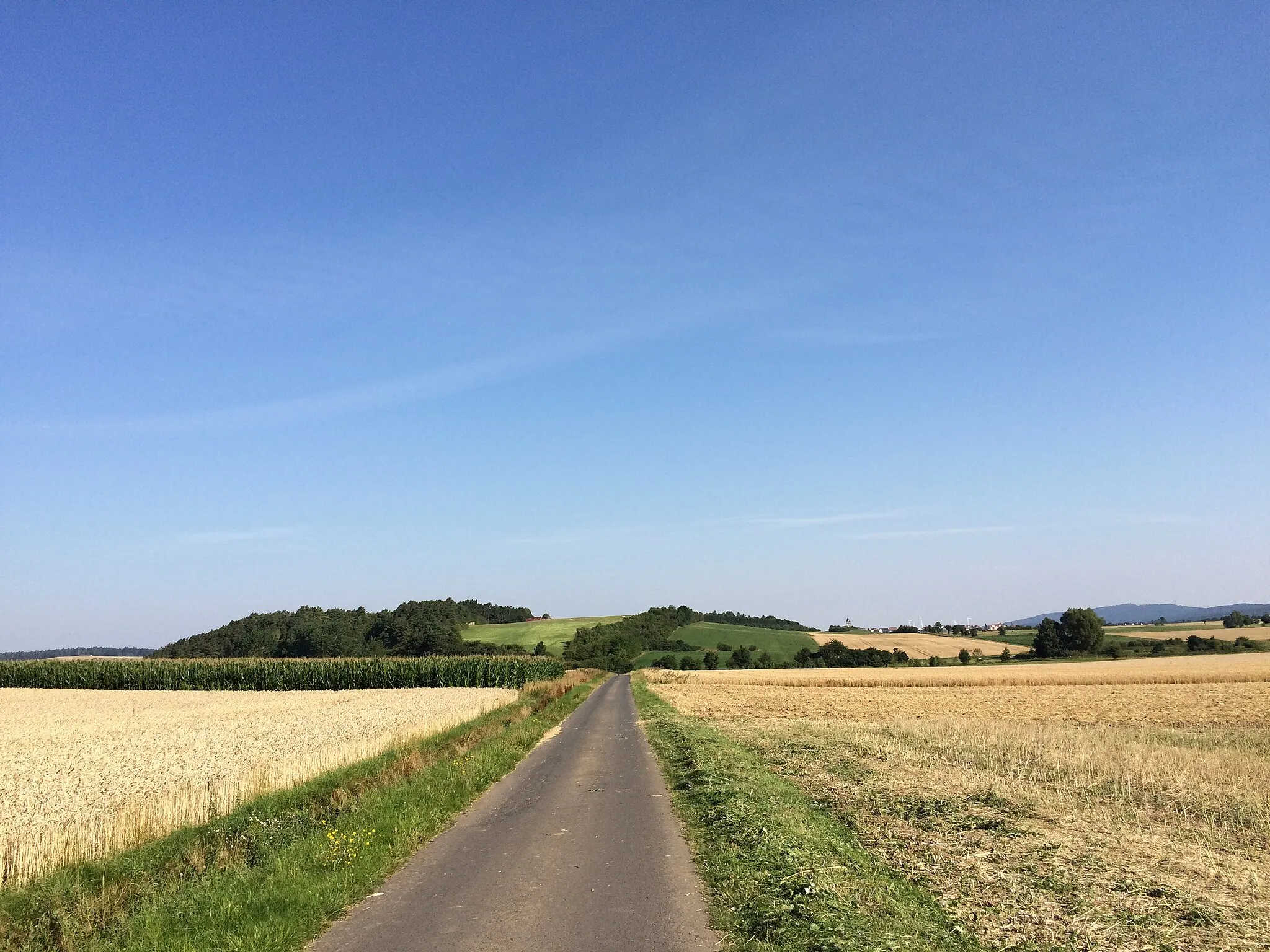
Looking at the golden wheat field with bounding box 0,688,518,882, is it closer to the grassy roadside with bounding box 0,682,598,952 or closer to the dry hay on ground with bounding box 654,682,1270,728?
the grassy roadside with bounding box 0,682,598,952

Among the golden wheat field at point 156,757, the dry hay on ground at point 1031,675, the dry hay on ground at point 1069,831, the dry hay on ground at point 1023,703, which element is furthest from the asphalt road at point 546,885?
the dry hay on ground at point 1031,675

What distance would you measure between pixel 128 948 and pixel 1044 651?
147671 millimetres

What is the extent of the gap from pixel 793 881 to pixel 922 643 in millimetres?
148282

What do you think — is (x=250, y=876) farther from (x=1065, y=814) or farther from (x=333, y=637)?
(x=333, y=637)

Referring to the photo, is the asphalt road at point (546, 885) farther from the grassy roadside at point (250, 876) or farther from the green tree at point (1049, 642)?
the green tree at point (1049, 642)

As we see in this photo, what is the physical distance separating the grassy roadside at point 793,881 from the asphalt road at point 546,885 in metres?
0.47

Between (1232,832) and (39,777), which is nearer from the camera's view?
(1232,832)

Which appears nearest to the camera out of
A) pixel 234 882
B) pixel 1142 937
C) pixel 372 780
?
pixel 1142 937

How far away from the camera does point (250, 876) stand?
36.5 ft

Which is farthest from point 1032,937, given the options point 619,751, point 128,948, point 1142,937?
point 619,751

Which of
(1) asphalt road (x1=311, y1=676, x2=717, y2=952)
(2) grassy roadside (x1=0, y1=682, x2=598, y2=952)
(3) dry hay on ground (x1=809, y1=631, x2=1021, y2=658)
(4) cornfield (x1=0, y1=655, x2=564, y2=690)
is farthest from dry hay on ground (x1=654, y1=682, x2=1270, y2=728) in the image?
(3) dry hay on ground (x1=809, y1=631, x2=1021, y2=658)

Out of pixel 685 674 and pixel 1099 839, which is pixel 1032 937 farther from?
pixel 685 674

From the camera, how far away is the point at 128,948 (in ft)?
28.3

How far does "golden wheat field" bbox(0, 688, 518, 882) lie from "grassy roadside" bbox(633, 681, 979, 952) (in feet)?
34.2
